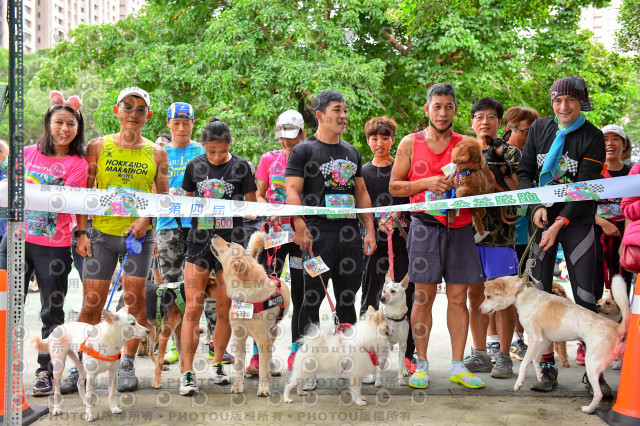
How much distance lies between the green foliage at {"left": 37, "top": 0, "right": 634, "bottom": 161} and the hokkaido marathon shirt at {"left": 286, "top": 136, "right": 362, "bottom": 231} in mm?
7164

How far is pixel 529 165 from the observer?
429cm

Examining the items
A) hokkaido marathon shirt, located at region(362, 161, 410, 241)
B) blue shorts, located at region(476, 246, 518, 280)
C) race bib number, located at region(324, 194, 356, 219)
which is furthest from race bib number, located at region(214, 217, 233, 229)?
blue shorts, located at region(476, 246, 518, 280)

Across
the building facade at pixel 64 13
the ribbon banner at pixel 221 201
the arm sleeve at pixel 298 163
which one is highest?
the building facade at pixel 64 13

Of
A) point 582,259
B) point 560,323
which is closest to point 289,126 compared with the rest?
point 582,259

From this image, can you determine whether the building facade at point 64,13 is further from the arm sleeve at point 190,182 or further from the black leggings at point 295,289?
the black leggings at point 295,289

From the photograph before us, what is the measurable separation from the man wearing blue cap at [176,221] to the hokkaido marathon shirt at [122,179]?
0.51 metres

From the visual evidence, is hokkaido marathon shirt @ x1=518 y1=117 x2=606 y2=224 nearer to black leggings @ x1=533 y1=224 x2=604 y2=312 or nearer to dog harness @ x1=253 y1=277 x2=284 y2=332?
black leggings @ x1=533 y1=224 x2=604 y2=312

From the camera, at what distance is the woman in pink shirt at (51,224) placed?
3945mm

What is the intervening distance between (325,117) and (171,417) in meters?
2.39

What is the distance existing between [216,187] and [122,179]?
0.71 m

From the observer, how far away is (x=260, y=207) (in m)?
4.20

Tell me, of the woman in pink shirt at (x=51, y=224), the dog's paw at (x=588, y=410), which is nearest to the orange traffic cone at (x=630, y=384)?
the dog's paw at (x=588, y=410)

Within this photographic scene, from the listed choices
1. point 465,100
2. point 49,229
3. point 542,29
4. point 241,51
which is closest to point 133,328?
point 49,229

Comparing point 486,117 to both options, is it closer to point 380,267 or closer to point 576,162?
point 576,162
